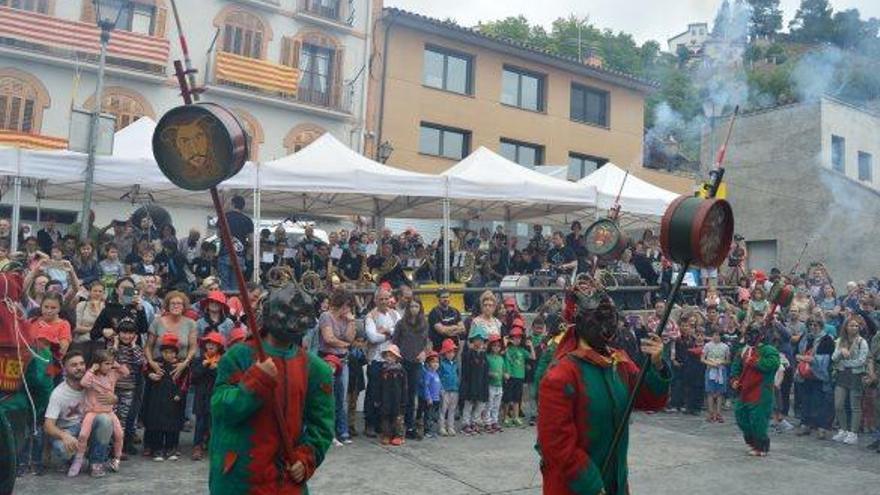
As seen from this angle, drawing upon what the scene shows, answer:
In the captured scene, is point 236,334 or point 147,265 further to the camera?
point 147,265

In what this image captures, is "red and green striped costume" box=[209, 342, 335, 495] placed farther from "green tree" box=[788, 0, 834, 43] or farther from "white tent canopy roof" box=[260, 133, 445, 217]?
"green tree" box=[788, 0, 834, 43]

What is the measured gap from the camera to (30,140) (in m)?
19.6

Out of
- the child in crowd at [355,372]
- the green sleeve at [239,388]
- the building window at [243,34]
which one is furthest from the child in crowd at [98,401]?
the building window at [243,34]

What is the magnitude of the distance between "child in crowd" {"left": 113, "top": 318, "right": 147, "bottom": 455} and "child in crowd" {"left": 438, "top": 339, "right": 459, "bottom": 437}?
3.71m

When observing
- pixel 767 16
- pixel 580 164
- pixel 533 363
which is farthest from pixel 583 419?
pixel 767 16

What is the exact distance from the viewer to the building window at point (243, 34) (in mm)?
22969

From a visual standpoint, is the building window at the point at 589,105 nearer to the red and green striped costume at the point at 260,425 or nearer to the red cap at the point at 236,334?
the red cap at the point at 236,334

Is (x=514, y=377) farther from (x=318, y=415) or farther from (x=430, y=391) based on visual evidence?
(x=318, y=415)

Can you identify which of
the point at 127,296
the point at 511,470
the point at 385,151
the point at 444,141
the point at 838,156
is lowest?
the point at 511,470

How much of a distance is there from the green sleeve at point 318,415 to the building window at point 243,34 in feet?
68.9

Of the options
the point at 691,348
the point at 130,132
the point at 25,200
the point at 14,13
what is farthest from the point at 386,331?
the point at 14,13

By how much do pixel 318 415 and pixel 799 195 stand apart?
92.2 ft

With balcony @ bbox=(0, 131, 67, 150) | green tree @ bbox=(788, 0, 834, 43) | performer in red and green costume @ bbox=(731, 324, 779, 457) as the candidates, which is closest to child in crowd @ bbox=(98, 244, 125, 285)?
performer in red and green costume @ bbox=(731, 324, 779, 457)

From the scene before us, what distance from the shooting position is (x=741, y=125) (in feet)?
99.6
